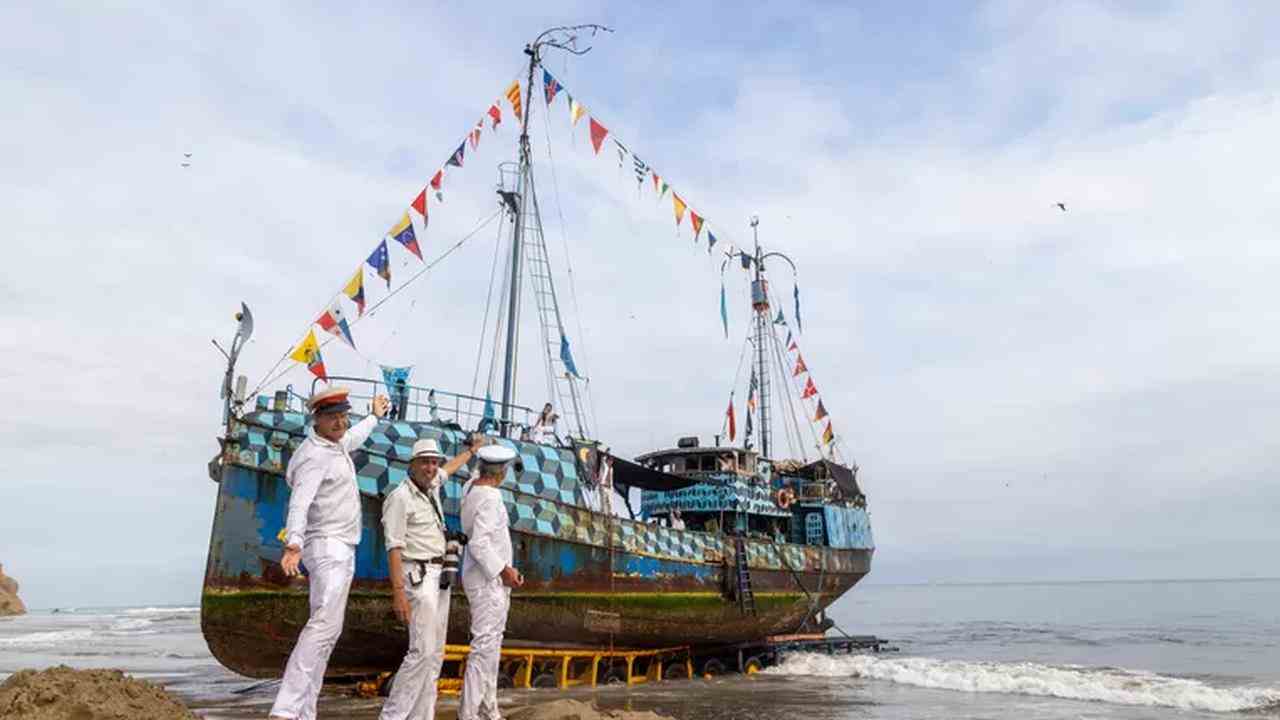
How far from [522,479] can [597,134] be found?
739 cm

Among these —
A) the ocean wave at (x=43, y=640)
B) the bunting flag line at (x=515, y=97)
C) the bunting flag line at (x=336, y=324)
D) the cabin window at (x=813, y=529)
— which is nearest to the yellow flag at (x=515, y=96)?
the bunting flag line at (x=515, y=97)

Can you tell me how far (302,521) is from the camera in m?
4.62

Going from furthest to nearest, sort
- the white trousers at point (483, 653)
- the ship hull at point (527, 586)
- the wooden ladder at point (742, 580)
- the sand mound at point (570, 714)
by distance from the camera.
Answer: the wooden ladder at point (742, 580)
the ship hull at point (527, 586)
the sand mound at point (570, 714)
the white trousers at point (483, 653)

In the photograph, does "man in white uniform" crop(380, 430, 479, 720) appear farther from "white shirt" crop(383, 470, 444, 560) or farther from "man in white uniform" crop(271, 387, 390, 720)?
"man in white uniform" crop(271, 387, 390, 720)

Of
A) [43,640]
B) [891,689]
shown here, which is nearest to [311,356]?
[891,689]

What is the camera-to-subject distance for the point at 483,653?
233 inches

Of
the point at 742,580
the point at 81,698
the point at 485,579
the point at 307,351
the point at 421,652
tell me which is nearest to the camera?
the point at 421,652

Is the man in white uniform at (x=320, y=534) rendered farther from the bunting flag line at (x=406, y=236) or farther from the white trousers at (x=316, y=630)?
the bunting flag line at (x=406, y=236)

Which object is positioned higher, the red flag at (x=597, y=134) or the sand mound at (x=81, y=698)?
the red flag at (x=597, y=134)

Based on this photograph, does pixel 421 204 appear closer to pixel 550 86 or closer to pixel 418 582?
pixel 550 86

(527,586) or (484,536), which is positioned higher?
(484,536)

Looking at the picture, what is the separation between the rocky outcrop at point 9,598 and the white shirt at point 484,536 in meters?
87.8

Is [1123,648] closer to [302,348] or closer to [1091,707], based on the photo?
[1091,707]

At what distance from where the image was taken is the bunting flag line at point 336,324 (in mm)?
14789
